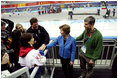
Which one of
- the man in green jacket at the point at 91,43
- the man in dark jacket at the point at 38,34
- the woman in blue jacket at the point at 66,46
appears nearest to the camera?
the man in green jacket at the point at 91,43

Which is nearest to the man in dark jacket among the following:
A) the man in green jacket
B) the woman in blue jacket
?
the woman in blue jacket

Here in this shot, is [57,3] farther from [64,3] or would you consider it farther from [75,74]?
[75,74]

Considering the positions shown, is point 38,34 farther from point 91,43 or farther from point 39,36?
point 91,43

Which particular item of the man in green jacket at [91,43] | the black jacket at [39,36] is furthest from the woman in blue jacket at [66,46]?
the black jacket at [39,36]

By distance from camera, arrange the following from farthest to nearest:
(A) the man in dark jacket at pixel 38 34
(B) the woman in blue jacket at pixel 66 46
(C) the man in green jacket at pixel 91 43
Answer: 1. (A) the man in dark jacket at pixel 38 34
2. (B) the woman in blue jacket at pixel 66 46
3. (C) the man in green jacket at pixel 91 43

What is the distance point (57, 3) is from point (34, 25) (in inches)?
932

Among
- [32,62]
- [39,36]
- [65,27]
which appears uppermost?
[65,27]

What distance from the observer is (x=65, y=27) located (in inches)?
67.9

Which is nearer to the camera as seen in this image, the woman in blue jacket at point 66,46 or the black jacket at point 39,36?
the woman in blue jacket at point 66,46

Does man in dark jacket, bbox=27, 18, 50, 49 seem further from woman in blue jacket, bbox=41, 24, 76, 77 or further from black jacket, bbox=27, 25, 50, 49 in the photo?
woman in blue jacket, bbox=41, 24, 76, 77

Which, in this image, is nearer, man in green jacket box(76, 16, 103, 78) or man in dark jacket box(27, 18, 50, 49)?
man in green jacket box(76, 16, 103, 78)

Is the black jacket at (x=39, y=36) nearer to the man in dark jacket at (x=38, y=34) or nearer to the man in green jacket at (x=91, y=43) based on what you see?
the man in dark jacket at (x=38, y=34)

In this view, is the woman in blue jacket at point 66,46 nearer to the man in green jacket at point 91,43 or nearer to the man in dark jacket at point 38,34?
the man in green jacket at point 91,43

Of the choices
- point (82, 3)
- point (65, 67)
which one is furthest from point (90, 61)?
point (82, 3)
